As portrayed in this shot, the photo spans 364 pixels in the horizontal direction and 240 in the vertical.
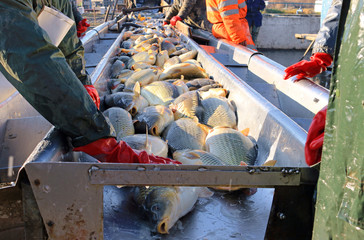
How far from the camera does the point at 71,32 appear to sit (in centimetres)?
227

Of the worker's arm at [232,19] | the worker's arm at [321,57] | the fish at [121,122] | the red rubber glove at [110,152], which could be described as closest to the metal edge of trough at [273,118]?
the worker's arm at [321,57]

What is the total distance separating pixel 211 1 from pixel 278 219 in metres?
5.81

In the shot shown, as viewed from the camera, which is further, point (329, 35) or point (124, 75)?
point (124, 75)

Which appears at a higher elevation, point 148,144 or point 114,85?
point 148,144

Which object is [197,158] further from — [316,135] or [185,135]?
[316,135]

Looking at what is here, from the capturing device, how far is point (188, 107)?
292 cm

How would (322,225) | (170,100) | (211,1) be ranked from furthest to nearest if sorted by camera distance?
(211,1), (170,100), (322,225)

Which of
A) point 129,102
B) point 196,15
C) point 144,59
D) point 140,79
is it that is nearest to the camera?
point 129,102

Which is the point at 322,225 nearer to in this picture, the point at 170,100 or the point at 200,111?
the point at 200,111

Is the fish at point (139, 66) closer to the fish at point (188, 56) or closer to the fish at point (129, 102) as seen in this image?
the fish at point (188, 56)

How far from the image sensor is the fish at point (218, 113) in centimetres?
282

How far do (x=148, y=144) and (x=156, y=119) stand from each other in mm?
414

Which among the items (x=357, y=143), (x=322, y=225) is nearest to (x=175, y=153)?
(x=322, y=225)

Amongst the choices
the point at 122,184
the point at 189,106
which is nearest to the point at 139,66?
the point at 189,106
